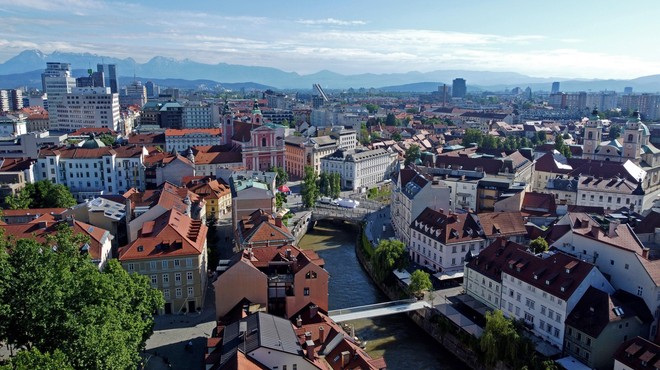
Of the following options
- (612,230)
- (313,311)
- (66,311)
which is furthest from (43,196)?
(612,230)

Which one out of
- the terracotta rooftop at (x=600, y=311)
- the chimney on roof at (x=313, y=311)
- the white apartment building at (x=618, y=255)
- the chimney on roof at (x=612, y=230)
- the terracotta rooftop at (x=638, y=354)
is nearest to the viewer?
the terracotta rooftop at (x=638, y=354)

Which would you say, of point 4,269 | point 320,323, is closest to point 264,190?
point 320,323

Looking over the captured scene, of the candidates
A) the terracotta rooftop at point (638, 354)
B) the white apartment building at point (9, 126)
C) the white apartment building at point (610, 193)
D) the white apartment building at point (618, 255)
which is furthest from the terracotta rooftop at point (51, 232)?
the white apartment building at point (9, 126)

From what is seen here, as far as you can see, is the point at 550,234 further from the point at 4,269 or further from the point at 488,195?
the point at 4,269

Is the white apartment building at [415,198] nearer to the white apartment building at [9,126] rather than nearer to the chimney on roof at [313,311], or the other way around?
the chimney on roof at [313,311]

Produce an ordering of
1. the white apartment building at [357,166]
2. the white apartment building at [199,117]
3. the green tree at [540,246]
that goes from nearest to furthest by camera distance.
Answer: the green tree at [540,246] → the white apartment building at [357,166] → the white apartment building at [199,117]

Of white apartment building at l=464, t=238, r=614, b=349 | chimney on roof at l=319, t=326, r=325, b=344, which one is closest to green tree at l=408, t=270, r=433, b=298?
white apartment building at l=464, t=238, r=614, b=349

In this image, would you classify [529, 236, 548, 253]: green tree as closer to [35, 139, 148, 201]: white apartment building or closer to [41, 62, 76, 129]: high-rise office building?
[35, 139, 148, 201]: white apartment building
